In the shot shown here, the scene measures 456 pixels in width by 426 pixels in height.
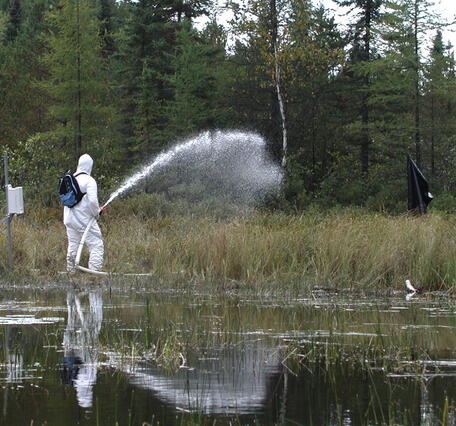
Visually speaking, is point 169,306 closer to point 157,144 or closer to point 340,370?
point 340,370

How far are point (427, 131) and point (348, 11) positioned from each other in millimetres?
7078

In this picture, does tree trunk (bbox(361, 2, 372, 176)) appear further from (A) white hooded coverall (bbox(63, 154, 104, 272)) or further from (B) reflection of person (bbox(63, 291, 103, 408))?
(B) reflection of person (bbox(63, 291, 103, 408))

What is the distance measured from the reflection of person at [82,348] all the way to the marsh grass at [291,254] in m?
3.62

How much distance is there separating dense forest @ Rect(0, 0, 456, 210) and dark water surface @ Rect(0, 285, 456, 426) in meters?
28.8

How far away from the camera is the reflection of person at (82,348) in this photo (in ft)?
24.2

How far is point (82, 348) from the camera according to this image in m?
9.14

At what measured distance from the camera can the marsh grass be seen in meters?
15.8

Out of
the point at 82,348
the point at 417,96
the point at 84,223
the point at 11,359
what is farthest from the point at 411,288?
the point at 417,96

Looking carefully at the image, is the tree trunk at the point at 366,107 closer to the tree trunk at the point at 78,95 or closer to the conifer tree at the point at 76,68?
the conifer tree at the point at 76,68

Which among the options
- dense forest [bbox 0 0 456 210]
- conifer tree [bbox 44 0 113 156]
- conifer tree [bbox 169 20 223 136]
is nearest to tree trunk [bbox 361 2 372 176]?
A: dense forest [bbox 0 0 456 210]

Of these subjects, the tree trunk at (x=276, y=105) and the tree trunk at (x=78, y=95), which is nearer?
the tree trunk at (x=276, y=105)

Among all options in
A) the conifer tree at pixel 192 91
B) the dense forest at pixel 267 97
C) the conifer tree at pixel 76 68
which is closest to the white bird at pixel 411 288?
the dense forest at pixel 267 97

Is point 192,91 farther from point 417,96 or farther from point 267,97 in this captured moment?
point 417,96

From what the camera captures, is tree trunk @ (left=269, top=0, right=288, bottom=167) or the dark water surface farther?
tree trunk @ (left=269, top=0, right=288, bottom=167)
